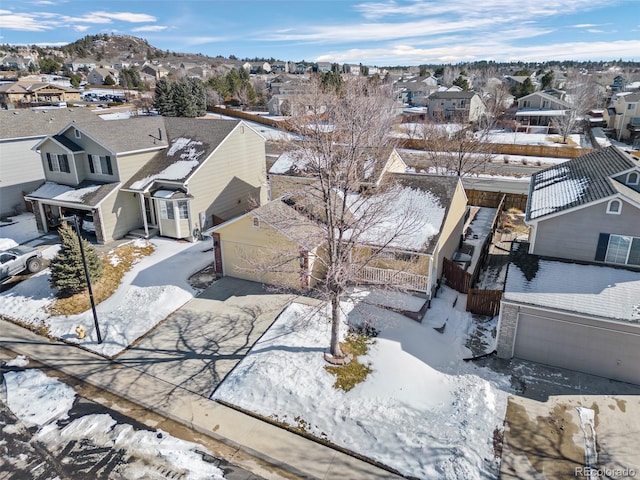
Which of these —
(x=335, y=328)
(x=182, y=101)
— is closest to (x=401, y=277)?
(x=335, y=328)

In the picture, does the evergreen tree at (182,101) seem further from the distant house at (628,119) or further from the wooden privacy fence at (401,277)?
the distant house at (628,119)

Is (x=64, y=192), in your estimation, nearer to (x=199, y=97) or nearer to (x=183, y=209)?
(x=183, y=209)

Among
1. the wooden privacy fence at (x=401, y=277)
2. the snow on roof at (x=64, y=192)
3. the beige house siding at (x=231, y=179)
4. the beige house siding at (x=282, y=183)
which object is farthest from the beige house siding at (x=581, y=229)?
the snow on roof at (x=64, y=192)

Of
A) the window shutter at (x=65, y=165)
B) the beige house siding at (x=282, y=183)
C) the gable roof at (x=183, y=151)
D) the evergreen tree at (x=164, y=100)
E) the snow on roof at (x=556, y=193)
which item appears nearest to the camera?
the snow on roof at (x=556, y=193)

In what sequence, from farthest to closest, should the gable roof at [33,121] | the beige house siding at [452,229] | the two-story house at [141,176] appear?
1. the gable roof at [33,121]
2. the two-story house at [141,176]
3. the beige house siding at [452,229]

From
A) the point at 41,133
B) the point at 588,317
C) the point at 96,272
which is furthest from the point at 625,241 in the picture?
the point at 41,133

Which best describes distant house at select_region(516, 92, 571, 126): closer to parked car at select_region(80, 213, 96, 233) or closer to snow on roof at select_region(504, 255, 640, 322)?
snow on roof at select_region(504, 255, 640, 322)
